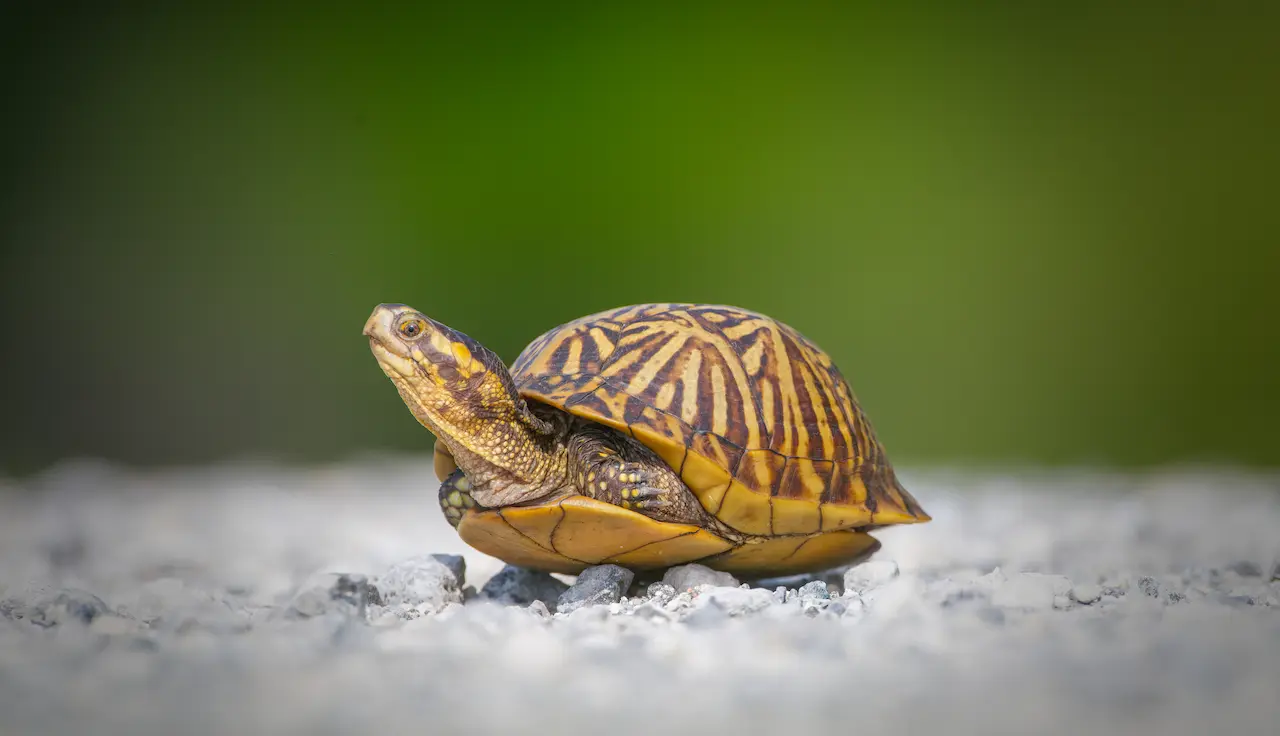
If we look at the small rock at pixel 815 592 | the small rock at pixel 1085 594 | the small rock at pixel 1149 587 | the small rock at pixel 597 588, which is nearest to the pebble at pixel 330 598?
the small rock at pixel 597 588

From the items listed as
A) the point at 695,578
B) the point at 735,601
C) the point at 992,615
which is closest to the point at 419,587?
the point at 695,578

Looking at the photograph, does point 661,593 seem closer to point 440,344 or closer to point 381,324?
point 440,344

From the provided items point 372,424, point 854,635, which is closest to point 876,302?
point 372,424

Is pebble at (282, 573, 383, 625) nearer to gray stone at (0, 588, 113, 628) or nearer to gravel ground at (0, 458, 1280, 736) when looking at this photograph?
gravel ground at (0, 458, 1280, 736)

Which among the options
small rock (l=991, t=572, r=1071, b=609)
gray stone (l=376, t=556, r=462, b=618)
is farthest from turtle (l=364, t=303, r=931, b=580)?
small rock (l=991, t=572, r=1071, b=609)

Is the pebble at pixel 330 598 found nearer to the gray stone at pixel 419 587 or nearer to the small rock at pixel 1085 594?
the gray stone at pixel 419 587
